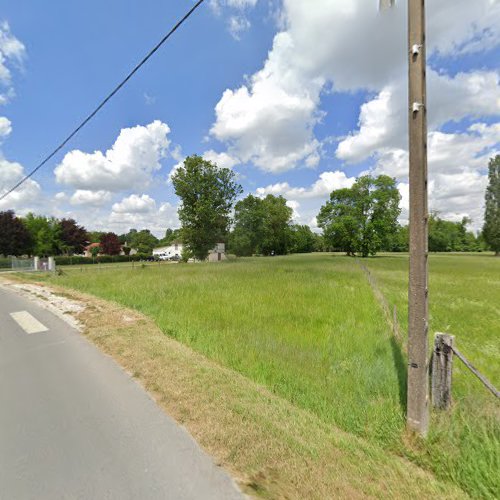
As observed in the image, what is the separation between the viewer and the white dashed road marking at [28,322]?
7309mm

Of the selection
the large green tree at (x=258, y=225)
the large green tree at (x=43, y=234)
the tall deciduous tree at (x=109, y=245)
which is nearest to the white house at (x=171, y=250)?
the tall deciduous tree at (x=109, y=245)

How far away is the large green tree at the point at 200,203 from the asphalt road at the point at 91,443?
108ft

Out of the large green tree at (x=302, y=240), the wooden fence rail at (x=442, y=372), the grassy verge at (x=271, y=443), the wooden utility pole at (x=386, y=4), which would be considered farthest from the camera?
the large green tree at (x=302, y=240)

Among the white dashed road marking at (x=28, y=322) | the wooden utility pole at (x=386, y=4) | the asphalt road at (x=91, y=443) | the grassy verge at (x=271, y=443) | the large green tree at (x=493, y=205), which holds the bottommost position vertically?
the white dashed road marking at (x=28, y=322)

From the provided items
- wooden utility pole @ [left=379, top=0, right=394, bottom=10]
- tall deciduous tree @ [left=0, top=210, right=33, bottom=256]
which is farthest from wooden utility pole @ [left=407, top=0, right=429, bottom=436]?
tall deciduous tree @ [left=0, top=210, right=33, bottom=256]

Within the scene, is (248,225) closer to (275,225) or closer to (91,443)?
(275,225)

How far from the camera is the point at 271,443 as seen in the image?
8.93ft

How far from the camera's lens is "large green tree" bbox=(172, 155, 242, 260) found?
122ft

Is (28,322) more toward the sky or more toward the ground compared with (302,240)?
more toward the ground

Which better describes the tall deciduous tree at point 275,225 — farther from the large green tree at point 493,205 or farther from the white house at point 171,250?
the large green tree at point 493,205

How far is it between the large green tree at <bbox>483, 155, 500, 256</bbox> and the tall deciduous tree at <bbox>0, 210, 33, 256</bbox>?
80.4 m

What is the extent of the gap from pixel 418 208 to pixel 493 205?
6523 cm

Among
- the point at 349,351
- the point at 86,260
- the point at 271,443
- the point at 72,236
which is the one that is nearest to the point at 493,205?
the point at 349,351

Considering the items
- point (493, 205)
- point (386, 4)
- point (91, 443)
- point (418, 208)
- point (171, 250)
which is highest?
point (493, 205)
